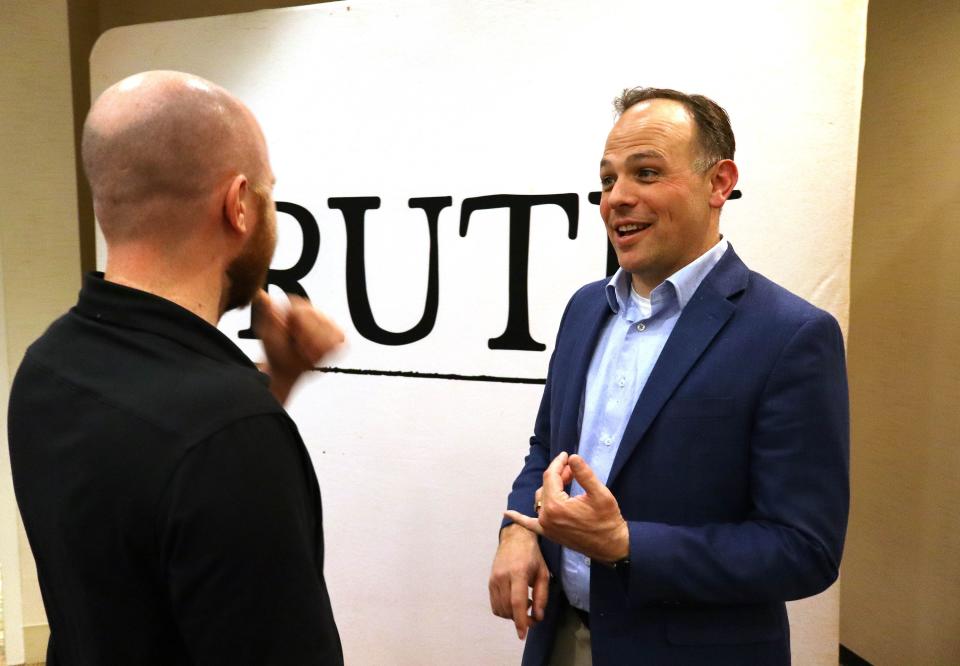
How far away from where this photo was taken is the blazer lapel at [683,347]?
4.16ft

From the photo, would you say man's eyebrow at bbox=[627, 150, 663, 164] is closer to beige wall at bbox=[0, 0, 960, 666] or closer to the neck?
the neck

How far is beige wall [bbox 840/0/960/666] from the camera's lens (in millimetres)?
2457

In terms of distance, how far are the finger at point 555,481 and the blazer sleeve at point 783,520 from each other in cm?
14

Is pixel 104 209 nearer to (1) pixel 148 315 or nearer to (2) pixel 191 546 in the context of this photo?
(1) pixel 148 315

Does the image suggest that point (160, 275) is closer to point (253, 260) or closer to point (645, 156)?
point (253, 260)

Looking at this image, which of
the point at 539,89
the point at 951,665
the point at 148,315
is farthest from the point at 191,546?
the point at 951,665

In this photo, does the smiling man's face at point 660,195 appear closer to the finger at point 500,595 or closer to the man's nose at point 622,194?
the man's nose at point 622,194

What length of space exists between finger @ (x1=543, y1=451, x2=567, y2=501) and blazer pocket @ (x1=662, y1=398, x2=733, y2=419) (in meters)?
0.21

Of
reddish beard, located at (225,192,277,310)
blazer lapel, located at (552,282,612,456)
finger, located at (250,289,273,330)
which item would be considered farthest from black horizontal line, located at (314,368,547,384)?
reddish beard, located at (225,192,277,310)

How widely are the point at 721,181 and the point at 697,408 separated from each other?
0.48m

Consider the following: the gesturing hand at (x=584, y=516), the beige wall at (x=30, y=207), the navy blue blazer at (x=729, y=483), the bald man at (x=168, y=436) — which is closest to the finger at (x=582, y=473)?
the gesturing hand at (x=584, y=516)

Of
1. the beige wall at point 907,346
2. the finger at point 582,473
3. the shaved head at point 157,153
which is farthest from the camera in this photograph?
the beige wall at point 907,346

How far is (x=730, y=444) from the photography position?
123cm

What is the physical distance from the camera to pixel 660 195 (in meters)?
1.38
